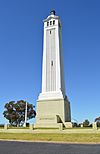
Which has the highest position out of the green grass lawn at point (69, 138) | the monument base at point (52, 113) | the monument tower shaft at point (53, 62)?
the monument tower shaft at point (53, 62)

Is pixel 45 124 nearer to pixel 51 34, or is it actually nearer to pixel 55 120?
pixel 55 120

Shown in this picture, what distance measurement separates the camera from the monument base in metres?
44.9

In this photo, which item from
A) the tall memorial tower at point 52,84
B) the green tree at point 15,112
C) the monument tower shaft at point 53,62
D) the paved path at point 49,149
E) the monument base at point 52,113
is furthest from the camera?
the green tree at point 15,112

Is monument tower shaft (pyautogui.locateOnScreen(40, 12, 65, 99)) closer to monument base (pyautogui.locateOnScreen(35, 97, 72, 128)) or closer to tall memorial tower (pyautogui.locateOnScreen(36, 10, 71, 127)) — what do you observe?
tall memorial tower (pyautogui.locateOnScreen(36, 10, 71, 127))

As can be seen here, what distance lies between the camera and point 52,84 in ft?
162

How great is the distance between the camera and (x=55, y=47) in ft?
170

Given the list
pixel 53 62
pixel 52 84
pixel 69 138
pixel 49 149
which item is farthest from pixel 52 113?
pixel 49 149

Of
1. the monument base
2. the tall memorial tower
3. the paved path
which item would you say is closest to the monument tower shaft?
the tall memorial tower

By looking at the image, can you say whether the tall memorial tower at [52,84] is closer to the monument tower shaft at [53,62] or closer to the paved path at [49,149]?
the monument tower shaft at [53,62]

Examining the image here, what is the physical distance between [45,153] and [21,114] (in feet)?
218

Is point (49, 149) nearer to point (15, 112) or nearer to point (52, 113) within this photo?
point (52, 113)

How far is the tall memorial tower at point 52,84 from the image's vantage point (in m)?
45.8

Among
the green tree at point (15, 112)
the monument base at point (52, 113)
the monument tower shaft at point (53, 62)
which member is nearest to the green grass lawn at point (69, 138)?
the monument base at point (52, 113)

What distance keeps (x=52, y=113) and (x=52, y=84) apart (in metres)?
6.69
